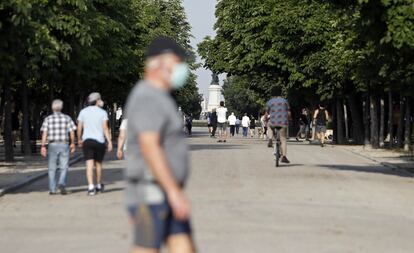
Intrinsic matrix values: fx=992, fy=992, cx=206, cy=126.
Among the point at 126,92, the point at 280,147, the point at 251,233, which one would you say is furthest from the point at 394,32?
the point at 126,92

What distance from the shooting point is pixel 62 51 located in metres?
25.8

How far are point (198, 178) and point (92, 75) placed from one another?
16493 millimetres

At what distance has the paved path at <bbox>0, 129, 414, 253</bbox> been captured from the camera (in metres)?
10.7

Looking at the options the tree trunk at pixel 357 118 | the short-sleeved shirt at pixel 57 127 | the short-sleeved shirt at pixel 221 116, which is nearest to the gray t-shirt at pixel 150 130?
the short-sleeved shirt at pixel 57 127

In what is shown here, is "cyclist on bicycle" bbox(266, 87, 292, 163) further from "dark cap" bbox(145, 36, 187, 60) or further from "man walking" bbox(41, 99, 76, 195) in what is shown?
"dark cap" bbox(145, 36, 187, 60)

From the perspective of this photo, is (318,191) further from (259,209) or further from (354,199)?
(259,209)

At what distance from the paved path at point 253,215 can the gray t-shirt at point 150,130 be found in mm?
4265

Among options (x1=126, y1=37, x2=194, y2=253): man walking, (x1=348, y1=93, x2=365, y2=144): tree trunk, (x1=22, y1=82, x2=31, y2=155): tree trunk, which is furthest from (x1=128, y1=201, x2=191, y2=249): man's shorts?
(x1=348, y1=93, x2=365, y2=144): tree trunk

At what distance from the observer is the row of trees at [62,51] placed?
61.0 ft

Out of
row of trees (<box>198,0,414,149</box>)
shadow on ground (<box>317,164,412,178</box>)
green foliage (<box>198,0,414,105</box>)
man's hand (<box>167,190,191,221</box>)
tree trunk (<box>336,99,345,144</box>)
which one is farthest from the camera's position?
tree trunk (<box>336,99,345,144</box>)

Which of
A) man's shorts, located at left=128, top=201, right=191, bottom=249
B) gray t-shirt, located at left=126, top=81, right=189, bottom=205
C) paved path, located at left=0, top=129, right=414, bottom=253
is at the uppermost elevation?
gray t-shirt, located at left=126, top=81, right=189, bottom=205

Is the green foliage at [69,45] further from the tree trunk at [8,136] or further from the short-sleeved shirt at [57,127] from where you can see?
the short-sleeved shirt at [57,127]

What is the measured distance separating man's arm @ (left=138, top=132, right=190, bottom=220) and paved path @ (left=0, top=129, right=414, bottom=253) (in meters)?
4.50

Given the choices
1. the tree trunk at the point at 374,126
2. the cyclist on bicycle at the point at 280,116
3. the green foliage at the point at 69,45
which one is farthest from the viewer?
the tree trunk at the point at 374,126
